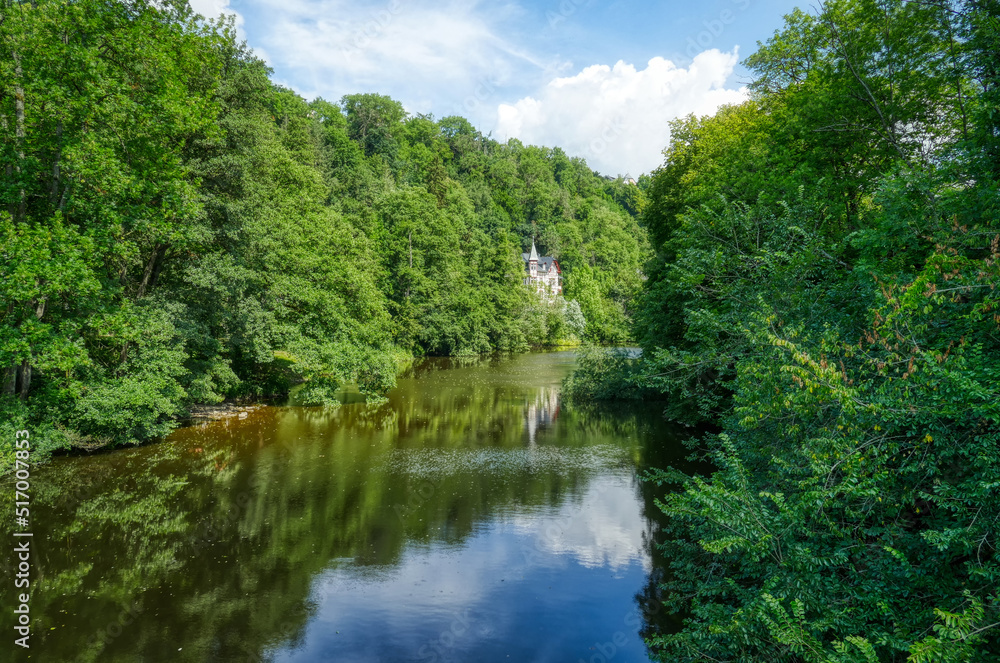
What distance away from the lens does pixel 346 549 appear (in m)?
11.0

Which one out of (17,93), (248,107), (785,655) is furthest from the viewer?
(248,107)

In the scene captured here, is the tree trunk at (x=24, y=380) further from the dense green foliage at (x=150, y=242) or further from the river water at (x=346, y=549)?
the river water at (x=346, y=549)

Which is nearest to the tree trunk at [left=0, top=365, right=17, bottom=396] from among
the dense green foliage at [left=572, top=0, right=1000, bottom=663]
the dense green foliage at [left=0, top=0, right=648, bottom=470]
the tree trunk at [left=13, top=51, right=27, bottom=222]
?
the dense green foliage at [left=0, top=0, right=648, bottom=470]

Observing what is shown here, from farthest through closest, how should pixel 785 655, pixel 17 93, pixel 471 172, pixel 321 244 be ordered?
1. pixel 471 172
2. pixel 321 244
3. pixel 17 93
4. pixel 785 655

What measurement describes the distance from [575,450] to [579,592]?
896 cm

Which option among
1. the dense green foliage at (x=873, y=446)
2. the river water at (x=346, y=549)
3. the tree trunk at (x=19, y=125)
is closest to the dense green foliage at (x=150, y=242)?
the tree trunk at (x=19, y=125)

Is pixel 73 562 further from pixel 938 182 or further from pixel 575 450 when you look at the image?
pixel 938 182

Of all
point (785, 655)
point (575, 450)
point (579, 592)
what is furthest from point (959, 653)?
point (575, 450)

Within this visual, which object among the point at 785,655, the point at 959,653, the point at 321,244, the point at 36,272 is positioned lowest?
the point at 785,655

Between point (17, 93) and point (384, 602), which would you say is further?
point (17, 93)

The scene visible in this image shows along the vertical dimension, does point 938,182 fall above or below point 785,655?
above

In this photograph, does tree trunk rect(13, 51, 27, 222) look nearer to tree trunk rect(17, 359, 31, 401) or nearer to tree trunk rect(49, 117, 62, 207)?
tree trunk rect(49, 117, 62, 207)

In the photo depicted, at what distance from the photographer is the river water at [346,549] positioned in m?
7.98

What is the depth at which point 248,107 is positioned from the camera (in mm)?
23375
